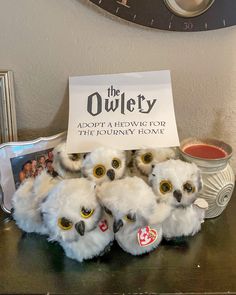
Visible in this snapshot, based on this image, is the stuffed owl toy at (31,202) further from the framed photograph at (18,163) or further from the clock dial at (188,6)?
the clock dial at (188,6)

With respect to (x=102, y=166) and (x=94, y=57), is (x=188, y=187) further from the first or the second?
(x=94, y=57)

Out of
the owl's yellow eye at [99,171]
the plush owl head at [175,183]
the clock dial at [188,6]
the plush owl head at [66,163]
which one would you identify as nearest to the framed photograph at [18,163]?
the plush owl head at [66,163]

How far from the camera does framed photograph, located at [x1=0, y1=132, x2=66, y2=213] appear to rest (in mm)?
933

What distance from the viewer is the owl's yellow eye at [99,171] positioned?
0.84 metres

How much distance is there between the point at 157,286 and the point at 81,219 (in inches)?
7.5

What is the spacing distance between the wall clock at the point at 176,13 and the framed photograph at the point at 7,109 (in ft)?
0.94

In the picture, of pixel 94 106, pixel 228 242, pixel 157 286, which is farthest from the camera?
pixel 94 106

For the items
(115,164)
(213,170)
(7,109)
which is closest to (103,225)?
(115,164)

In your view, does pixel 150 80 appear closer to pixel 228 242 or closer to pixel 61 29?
pixel 61 29

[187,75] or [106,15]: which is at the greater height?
[106,15]

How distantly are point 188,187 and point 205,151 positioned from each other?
0.18 metres

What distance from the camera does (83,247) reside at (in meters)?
0.77

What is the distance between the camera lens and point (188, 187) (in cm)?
80

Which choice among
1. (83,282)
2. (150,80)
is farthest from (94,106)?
(83,282)
